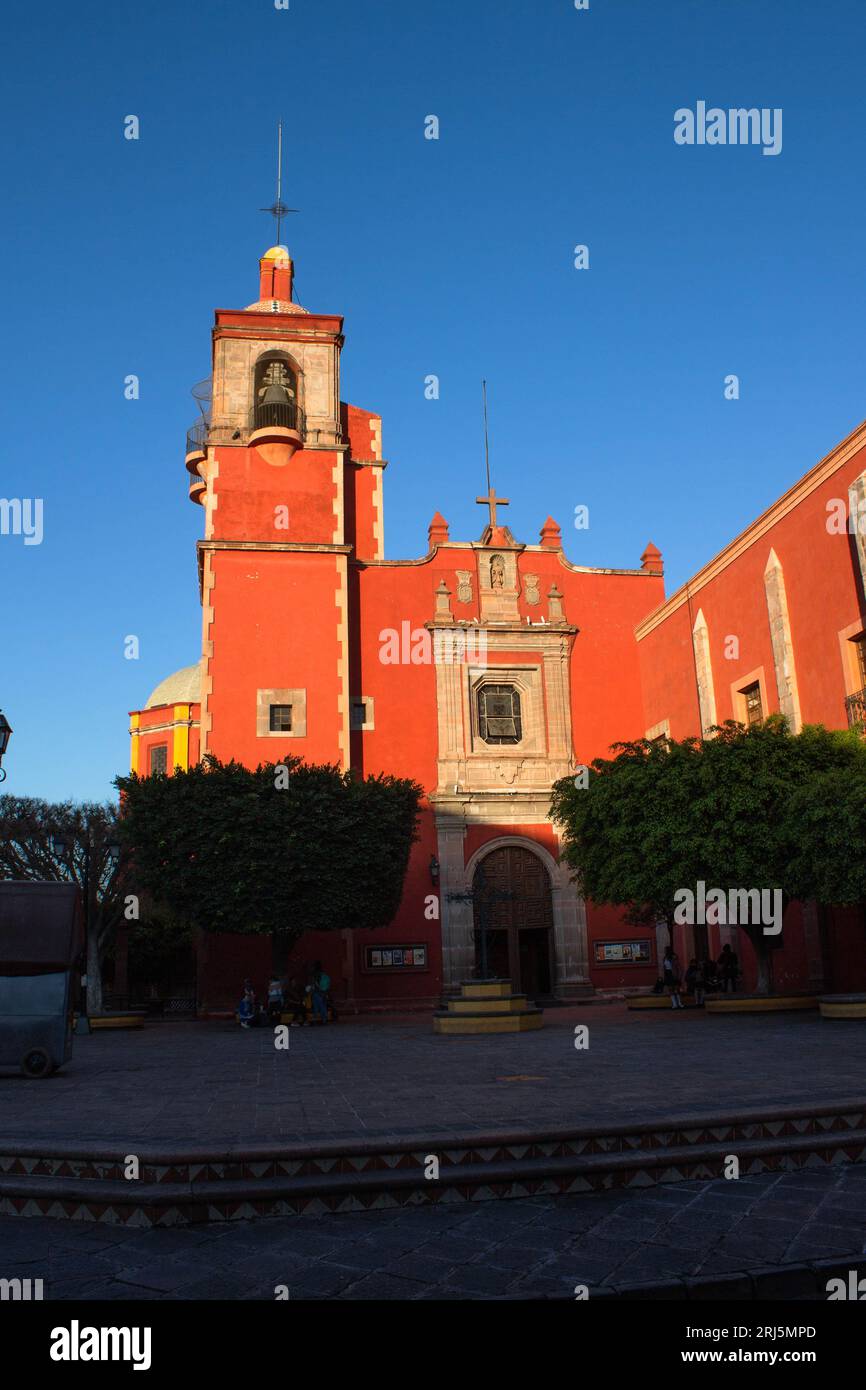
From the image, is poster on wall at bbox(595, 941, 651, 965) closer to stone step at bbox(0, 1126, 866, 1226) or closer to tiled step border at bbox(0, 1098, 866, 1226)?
tiled step border at bbox(0, 1098, 866, 1226)

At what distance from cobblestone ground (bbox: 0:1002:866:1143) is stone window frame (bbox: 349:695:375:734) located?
35.4ft

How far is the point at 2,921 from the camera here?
10969mm

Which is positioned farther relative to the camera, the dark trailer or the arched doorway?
the arched doorway

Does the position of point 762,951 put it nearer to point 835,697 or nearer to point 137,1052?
point 835,697

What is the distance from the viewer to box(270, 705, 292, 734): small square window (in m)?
24.8

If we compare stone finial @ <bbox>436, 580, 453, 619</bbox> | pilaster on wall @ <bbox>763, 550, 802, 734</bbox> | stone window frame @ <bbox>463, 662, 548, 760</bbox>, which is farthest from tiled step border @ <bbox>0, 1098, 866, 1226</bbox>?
stone finial @ <bbox>436, 580, 453, 619</bbox>

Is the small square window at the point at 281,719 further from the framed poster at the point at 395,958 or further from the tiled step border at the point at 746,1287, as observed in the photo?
the tiled step border at the point at 746,1287

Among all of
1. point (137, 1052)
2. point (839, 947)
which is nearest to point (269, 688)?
point (137, 1052)

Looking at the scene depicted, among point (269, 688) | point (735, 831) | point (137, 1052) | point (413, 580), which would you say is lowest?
point (137, 1052)

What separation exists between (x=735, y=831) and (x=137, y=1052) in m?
9.97

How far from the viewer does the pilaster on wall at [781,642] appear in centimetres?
2053

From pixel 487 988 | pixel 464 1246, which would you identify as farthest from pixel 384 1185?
pixel 487 988

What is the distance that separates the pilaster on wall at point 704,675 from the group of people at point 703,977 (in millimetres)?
5205

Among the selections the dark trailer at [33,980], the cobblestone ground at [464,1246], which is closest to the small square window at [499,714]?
the dark trailer at [33,980]
